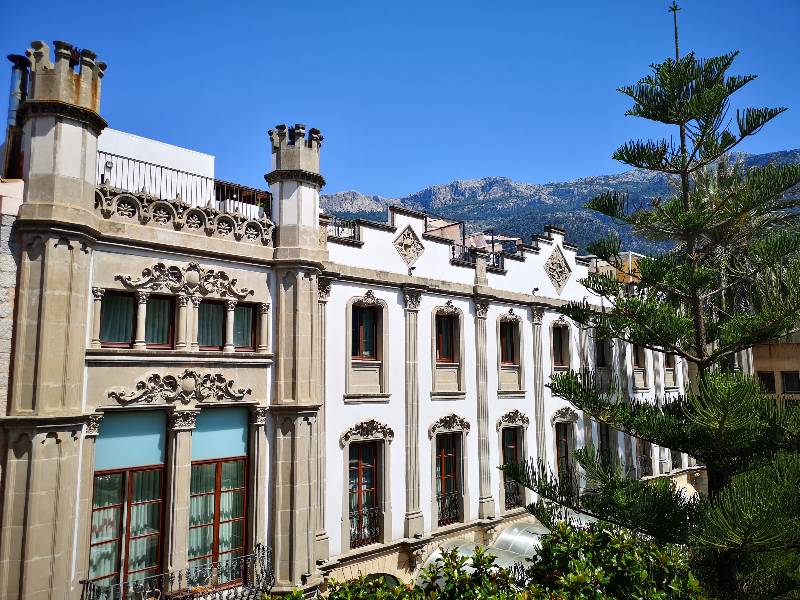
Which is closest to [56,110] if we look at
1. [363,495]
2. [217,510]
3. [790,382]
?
[217,510]

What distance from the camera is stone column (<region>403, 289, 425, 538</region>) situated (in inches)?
572

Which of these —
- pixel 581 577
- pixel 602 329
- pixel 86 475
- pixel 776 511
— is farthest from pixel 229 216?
pixel 776 511

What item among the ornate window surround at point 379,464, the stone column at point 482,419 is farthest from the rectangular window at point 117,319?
the stone column at point 482,419

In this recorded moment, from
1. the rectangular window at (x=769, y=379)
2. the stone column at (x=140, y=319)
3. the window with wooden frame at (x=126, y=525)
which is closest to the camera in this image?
the window with wooden frame at (x=126, y=525)

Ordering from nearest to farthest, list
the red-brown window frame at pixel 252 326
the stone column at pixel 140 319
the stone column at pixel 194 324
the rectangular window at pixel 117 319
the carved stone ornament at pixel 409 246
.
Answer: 1. the rectangular window at pixel 117 319
2. the stone column at pixel 140 319
3. the stone column at pixel 194 324
4. the red-brown window frame at pixel 252 326
5. the carved stone ornament at pixel 409 246

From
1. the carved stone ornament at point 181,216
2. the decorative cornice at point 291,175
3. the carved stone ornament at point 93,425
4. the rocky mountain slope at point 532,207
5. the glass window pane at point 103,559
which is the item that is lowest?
the glass window pane at point 103,559

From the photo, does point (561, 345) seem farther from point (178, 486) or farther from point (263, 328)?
point (178, 486)

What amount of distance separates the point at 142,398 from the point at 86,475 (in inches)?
60.9

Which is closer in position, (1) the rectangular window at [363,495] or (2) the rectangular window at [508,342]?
(1) the rectangular window at [363,495]

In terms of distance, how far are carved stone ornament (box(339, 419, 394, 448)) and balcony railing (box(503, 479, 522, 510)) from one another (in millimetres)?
4982

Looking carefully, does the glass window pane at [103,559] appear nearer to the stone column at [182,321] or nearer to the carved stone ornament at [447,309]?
the stone column at [182,321]

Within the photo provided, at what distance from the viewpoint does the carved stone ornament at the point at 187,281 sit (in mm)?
10727

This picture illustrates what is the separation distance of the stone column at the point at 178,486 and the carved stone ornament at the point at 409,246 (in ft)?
23.3

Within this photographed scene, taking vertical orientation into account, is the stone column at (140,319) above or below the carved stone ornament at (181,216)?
below
